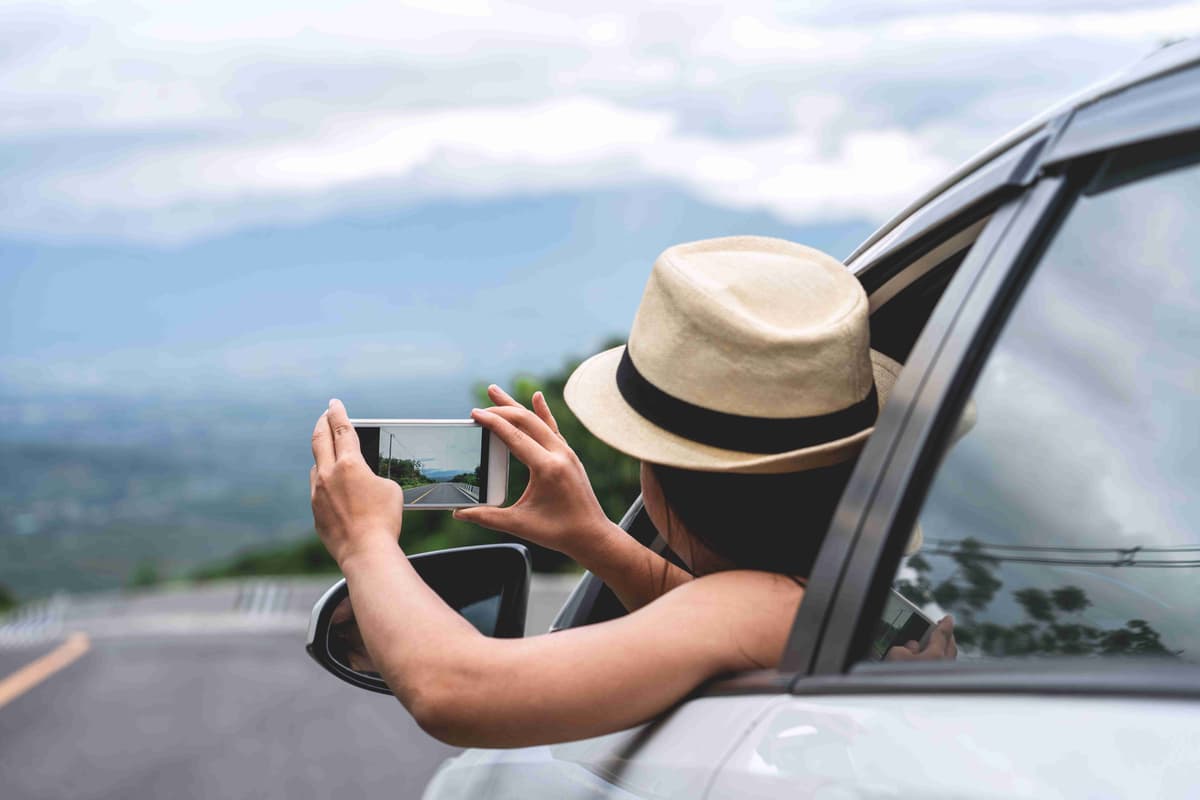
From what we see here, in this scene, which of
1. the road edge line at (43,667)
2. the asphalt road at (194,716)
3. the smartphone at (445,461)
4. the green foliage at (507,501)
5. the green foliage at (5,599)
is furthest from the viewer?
the green foliage at (5,599)

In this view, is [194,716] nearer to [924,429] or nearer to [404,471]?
[404,471]

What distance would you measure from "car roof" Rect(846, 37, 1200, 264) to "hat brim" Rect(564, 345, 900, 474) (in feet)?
1.23

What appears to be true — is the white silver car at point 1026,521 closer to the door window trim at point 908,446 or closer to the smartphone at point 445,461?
the door window trim at point 908,446

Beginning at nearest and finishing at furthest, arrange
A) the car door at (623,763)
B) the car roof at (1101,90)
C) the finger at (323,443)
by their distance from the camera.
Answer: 1. the car roof at (1101,90)
2. the car door at (623,763)
3. the finger at (323,443)

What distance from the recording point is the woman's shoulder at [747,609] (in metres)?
1.53

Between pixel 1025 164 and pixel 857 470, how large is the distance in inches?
16.3

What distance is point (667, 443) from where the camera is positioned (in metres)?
1.63

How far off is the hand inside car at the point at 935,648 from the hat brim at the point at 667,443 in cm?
27

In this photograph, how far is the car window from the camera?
1378 mm

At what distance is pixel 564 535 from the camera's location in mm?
2010

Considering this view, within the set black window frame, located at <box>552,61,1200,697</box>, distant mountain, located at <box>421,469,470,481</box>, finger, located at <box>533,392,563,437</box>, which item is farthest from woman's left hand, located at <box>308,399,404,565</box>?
black window frame, located at <box>552,61,1200,697</box>

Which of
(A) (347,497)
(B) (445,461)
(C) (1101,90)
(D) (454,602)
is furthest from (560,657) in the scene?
(C) (1101,90)

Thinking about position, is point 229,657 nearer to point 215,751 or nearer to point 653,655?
point 215,751

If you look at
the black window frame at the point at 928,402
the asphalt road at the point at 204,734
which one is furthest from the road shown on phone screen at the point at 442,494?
the asphalt road at the point at 204,734
